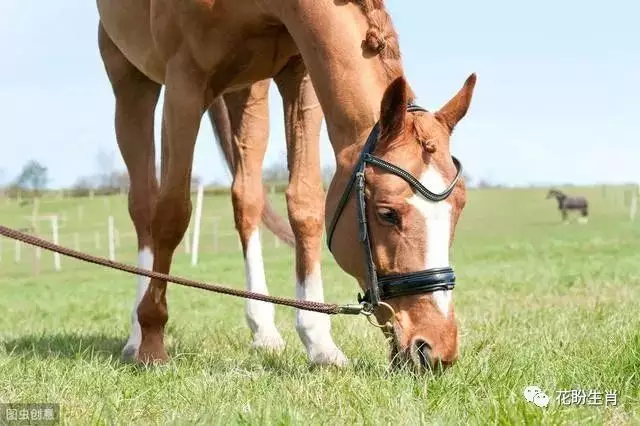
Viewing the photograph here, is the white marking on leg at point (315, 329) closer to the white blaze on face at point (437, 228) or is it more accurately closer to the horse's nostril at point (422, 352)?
the horse's nostril at point (422, 352)

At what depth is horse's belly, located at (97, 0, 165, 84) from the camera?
5172 mm

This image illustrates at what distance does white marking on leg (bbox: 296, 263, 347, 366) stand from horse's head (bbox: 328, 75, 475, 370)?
0.84 metres

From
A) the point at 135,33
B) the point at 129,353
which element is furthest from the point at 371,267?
the point at 135,33

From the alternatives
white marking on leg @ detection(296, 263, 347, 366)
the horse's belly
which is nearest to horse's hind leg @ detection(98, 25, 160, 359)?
the horse's belly

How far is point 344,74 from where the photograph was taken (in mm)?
3564

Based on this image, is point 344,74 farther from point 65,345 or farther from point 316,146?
point 65,345

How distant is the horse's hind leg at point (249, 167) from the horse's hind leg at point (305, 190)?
780mm

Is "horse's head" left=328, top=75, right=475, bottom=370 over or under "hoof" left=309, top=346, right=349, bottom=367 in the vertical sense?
over

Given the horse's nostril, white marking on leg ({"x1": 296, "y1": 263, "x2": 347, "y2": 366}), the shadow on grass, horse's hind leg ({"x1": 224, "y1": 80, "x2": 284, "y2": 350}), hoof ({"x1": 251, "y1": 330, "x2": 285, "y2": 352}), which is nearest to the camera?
the horse's nostril

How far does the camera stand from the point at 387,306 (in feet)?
10.3

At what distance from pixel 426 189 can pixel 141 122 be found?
11.0 feet

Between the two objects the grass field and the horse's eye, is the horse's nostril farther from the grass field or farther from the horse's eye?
the horse's eye

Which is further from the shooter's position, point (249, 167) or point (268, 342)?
point (249, 167)

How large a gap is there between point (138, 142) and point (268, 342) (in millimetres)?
1847
